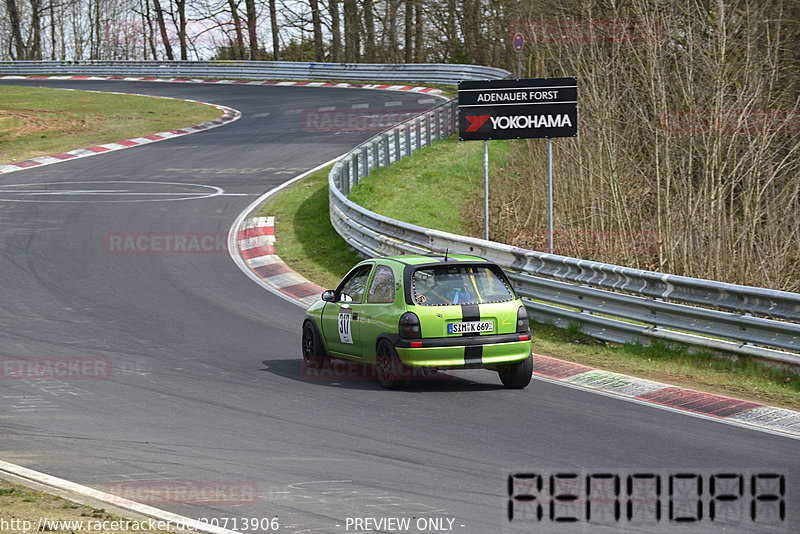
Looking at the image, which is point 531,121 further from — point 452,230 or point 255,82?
point 255,82

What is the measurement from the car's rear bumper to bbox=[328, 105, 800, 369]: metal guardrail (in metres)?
2.82

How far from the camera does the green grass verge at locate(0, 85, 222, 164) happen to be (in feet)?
119

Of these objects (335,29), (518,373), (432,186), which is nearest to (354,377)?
(518,373)

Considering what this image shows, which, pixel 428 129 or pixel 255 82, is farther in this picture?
pixel 255 82

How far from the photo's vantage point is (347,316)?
1154cm

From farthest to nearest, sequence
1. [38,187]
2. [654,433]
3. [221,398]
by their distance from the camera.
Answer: [38,187], [221,398], [654,433]

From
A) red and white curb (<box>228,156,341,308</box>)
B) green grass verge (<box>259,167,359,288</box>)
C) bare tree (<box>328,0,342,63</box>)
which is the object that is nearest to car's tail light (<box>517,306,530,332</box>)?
red and white curb (<box>228,156,341,308</box>)

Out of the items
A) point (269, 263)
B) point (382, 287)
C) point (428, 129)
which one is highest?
point (428, 129)

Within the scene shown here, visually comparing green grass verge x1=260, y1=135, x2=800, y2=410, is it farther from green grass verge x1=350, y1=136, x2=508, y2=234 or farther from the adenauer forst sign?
the adenauer forst sign

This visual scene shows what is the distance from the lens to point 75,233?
22.4 meters

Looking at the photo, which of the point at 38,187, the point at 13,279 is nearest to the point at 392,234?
the point at 13,279

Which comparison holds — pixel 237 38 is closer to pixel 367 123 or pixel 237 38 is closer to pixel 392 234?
pixel 367 123

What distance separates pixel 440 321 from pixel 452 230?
14.9 metres

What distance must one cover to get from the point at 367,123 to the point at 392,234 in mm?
20728
